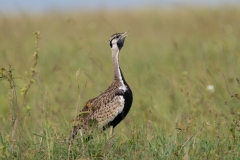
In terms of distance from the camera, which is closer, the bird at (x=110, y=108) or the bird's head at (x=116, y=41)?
the bird at (x=110, y=108)

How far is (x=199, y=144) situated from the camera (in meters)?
5.29

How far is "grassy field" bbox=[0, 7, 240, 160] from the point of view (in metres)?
5.10

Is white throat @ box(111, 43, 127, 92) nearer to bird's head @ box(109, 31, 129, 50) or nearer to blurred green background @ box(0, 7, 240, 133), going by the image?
bird's head @ box(109, 31, 129, 50)

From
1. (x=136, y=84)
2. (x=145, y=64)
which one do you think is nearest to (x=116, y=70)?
(x=136, y=84)

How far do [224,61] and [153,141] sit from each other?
453cm

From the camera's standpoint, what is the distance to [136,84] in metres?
9.34

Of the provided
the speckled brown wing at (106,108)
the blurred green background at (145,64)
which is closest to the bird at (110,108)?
the speckled brown wing at (106,108)

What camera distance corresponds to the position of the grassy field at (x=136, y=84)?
510cm

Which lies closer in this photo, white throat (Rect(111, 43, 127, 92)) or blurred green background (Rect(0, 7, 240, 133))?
white throat (Rect(111, 43, 127, 92))

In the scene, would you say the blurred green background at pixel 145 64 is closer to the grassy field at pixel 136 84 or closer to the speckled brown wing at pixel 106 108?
the grassy field at pixel 136 84

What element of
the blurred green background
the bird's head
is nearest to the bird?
the blurred green background

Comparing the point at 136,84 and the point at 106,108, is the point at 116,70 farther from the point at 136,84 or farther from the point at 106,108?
the point at 136,84

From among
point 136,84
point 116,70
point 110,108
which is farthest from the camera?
point 136,84

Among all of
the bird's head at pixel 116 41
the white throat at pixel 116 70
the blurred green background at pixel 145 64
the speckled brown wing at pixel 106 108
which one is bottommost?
the speckled brown wing at pixel 106 108
